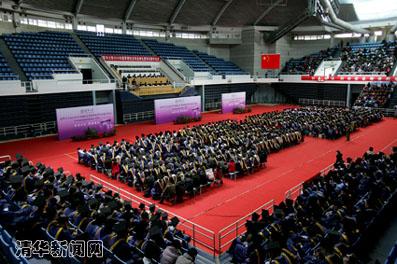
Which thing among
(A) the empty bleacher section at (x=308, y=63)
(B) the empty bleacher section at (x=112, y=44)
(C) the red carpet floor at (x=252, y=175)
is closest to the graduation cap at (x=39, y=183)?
(C) the red carpet floor at (x=252, y=175)

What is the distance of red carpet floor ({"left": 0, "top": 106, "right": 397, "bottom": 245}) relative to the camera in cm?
1126

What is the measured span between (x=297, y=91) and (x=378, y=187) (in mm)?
34626

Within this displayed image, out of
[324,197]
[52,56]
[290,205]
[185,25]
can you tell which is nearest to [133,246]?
[290,205]

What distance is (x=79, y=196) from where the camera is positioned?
27.9ft

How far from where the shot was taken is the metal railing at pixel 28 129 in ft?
73.3

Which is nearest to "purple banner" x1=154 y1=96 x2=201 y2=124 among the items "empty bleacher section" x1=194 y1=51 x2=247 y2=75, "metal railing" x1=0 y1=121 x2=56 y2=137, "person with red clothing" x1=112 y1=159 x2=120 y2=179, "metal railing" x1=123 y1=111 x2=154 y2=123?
"metal railing" x1=123 y1=111 x2=154 y2=123

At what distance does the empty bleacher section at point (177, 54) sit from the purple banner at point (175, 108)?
27.4 feet

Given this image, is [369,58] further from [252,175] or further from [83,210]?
[83,210]

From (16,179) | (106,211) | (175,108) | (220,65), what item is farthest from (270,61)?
(106,211)

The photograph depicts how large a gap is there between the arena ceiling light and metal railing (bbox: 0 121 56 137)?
129ft

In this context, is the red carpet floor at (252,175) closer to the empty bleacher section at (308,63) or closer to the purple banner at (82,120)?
the purple banner at (82,120)

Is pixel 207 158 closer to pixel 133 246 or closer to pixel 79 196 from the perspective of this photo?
pixel 79 196

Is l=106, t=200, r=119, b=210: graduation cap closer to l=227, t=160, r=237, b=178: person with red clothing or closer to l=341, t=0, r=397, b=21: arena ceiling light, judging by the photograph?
l=227, t=160, r=237, b=178: person with red clothing

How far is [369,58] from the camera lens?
38438 mm
